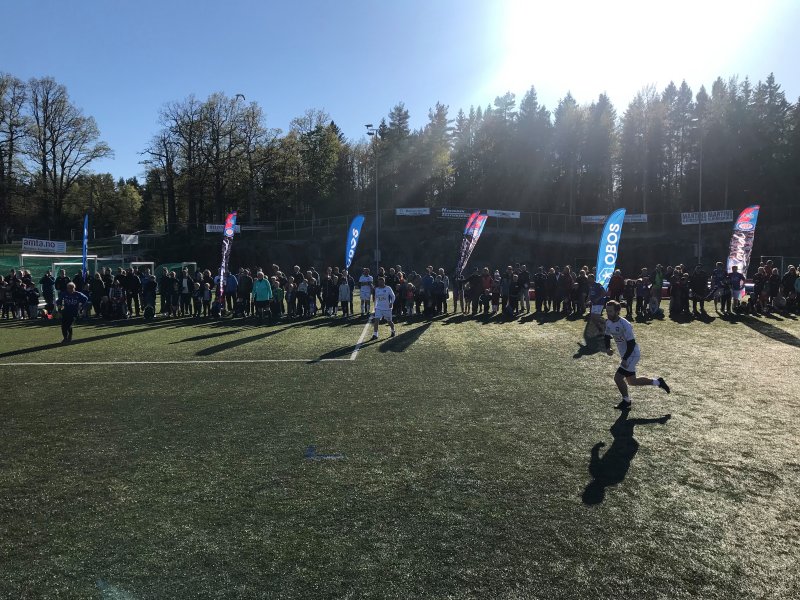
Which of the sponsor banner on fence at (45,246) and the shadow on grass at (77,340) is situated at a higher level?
the sponsor banner on fence at (45,246)

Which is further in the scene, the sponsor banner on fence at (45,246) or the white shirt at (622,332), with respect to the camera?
the sponsor banner on fence at (45,246)

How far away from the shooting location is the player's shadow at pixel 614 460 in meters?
5.38

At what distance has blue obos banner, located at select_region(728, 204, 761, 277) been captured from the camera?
Answer: 822 inches

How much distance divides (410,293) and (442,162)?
43.8 meters

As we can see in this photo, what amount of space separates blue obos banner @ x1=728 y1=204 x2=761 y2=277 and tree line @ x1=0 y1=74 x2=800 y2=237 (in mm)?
27957

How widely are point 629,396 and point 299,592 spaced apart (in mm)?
6648

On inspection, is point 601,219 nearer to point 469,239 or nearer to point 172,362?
point 469,239

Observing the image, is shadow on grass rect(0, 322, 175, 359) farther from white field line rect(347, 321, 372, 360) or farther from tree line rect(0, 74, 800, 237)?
tree line rect(0, 74, 800, 237)

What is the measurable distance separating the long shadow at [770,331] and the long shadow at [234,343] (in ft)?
47.4

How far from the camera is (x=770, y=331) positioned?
631 inches

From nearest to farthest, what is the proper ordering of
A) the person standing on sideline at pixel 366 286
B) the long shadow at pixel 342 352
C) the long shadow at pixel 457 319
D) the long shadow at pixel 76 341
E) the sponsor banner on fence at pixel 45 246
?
the long shadow at pixel 342 352 < the long shadow at pixel 76 341 < the long shadow at pixel 457 319 < the person standing on sideline at pixel 366 286 < the sponsor banner on fence at pixel 45 246

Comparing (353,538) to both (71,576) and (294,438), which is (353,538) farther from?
(294,438)

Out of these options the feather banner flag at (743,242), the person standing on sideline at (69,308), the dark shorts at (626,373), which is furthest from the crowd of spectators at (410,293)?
the dark shorts at (626,373)

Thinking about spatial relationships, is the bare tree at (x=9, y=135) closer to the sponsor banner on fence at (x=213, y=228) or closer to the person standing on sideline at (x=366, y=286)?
the sponsor banner on fence at (x=213, y=228)
